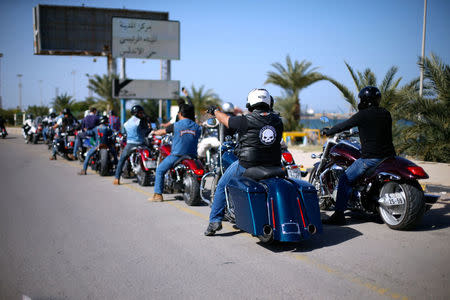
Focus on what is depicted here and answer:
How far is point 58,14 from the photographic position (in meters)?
39.5

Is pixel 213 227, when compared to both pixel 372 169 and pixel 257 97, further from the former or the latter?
pixel 372 169

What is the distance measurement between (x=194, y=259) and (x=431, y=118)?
992cm

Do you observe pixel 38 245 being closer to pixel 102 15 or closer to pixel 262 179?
pixel 262 179

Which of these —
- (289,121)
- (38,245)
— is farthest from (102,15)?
(38,245)

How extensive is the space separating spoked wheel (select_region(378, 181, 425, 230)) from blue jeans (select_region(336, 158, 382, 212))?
397 millimetres

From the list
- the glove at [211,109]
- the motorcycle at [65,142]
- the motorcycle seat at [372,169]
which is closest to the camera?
the glove at [211,109]

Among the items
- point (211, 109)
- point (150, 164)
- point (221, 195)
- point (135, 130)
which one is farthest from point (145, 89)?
point (221, 195)

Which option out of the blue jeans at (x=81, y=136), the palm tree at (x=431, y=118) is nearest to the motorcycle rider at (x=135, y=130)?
the blue jeans at (x=81, y=136)

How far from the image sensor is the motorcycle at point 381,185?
18.4 feet

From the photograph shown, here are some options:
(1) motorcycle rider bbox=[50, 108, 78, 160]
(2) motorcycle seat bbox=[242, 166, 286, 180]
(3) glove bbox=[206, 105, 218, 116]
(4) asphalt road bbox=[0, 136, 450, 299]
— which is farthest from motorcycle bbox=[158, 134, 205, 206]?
(1) motorcycle rider bbox=[50, 108, 78, 160]

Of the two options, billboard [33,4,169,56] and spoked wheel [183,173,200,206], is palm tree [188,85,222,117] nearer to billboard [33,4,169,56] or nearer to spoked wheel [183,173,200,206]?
billboard [33,4,169,56]

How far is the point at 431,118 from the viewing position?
12.2 m

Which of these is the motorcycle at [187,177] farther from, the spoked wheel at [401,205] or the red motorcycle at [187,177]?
the spoked wheel at [401,205]

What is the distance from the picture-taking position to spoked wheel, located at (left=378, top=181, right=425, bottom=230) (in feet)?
18.3
